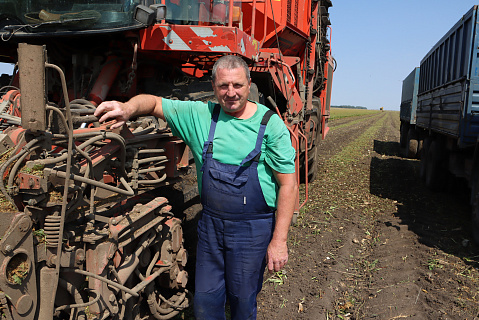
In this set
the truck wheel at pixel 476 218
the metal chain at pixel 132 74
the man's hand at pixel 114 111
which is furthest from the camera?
the truck wheel at pixel 476 218

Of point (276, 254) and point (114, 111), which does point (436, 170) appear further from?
point (114, 111)

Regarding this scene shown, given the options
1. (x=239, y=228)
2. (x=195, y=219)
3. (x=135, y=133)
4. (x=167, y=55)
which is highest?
(x=167, y=55)

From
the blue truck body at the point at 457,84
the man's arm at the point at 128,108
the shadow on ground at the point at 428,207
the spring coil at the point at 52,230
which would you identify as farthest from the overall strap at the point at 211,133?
the blue truck body at the point at 457,84

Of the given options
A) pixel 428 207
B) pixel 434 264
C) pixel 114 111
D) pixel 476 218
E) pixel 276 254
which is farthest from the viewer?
pixel 428 207

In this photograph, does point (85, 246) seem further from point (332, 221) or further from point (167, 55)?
point (332, 221)

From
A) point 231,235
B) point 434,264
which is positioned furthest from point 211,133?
point 434,264

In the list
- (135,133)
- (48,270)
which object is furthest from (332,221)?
(48,270)

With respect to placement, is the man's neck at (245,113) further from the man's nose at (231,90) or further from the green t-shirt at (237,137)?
the man's nose at (231,90)

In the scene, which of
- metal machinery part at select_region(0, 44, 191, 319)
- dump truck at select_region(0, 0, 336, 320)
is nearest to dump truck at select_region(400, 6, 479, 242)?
dump truck at select_region(0, 0, 336, 320)

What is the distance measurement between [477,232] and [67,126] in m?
5.01

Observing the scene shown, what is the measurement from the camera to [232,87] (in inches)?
94.3

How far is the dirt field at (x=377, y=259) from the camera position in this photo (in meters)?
3.64

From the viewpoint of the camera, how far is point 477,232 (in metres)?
5.07

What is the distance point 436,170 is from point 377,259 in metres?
4.07
